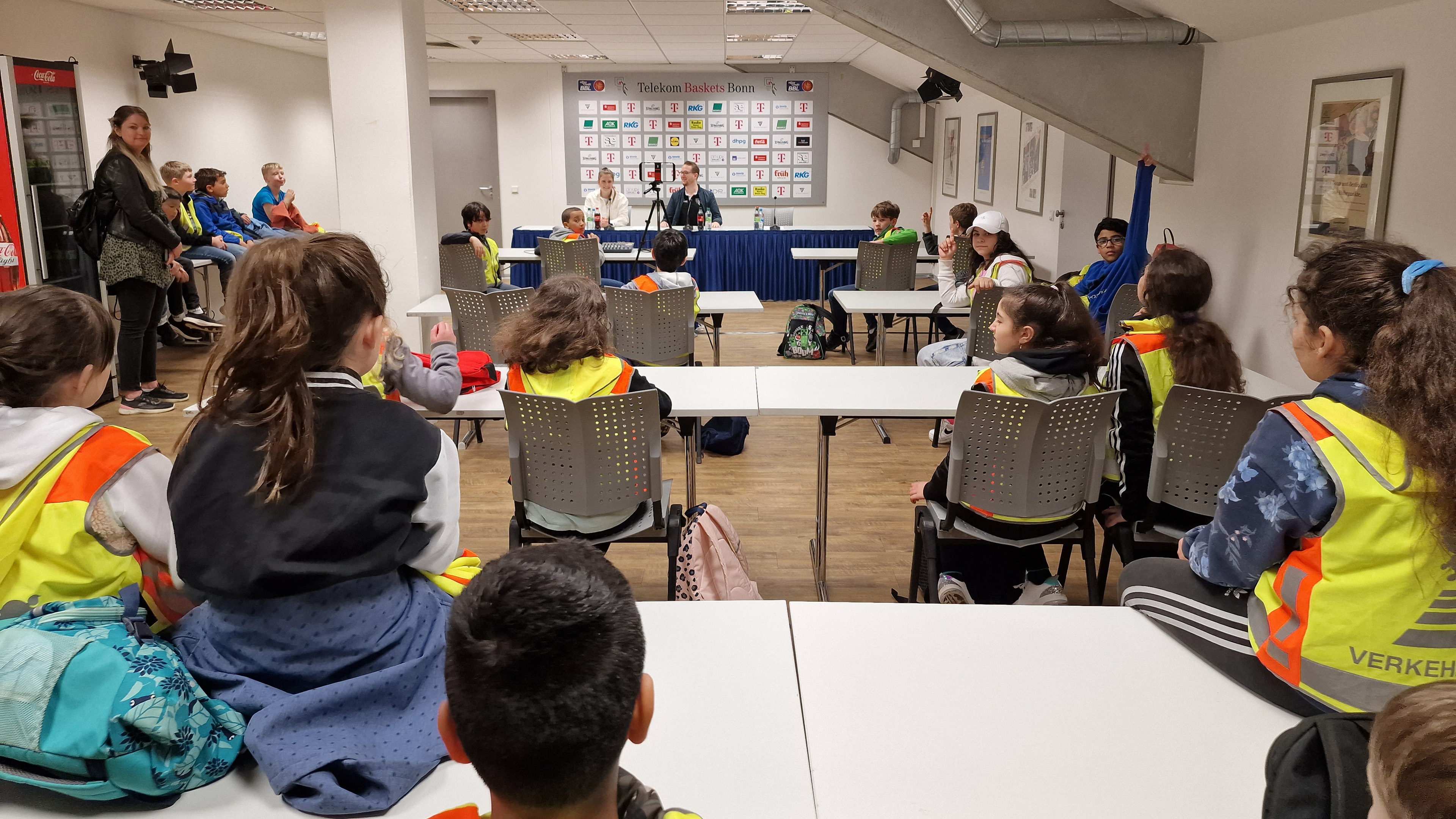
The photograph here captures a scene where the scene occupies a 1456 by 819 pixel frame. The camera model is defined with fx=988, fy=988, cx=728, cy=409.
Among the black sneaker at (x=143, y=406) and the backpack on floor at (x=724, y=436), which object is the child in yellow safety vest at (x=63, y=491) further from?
the black sneaker at (x=143, y=406)

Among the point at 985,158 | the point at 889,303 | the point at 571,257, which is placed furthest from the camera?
the point at 985,158

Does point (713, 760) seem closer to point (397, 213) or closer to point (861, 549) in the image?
point (861, 549)

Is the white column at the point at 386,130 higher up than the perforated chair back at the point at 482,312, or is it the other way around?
the white column at the point at 386,130

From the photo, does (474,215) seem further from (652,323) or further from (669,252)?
(652,323)

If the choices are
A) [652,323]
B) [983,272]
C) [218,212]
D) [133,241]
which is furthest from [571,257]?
[218,212]

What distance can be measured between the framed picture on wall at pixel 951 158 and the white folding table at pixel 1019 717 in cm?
1010

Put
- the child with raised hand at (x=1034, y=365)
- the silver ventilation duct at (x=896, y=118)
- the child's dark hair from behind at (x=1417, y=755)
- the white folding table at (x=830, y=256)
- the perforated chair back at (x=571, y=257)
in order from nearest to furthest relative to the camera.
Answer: the child's dark hair from behind at (x=1417, y=755), the child with raised hand at (x=1034, y=365), the perforated chair back at (x=571, y=257), the white folding table at (x=830, y=256), the silver ventilation duct at (x=896, y=118)

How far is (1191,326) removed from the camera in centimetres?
281

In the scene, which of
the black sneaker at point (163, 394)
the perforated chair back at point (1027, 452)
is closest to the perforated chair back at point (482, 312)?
the black sneaker at point (163, 394)

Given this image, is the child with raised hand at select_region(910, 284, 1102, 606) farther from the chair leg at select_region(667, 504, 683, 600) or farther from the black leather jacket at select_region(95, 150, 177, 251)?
the black leather jacket at select_region(95, 150, 177, 251)

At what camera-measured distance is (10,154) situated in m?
5.67

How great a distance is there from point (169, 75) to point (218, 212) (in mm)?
1229

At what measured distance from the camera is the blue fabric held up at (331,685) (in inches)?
47.6

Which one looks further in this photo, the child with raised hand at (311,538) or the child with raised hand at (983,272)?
the child with raised hand at (983,272)
